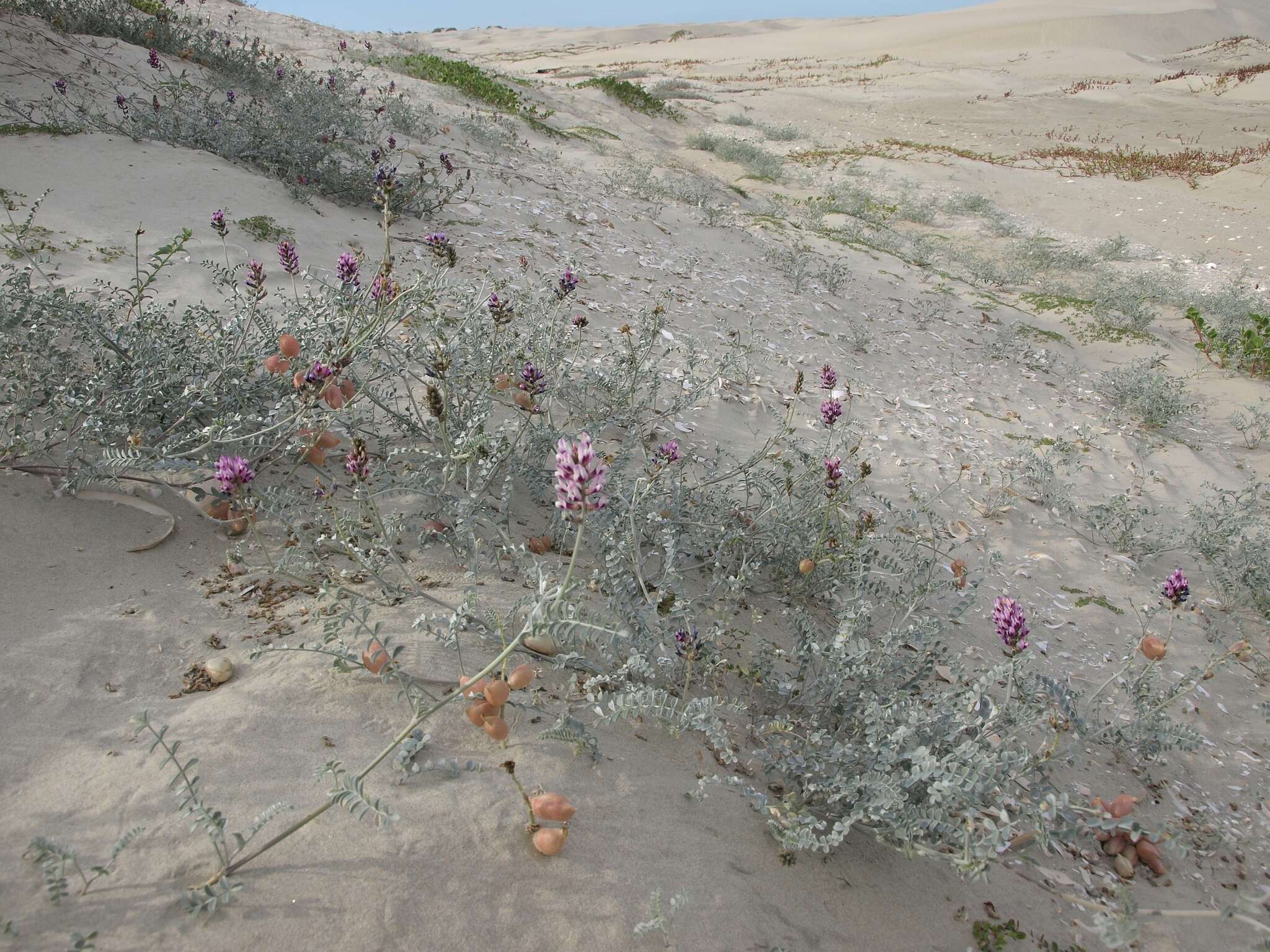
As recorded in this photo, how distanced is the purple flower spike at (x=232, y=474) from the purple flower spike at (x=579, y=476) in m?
1.13

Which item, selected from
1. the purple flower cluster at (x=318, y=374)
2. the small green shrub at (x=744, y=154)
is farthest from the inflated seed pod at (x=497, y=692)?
the small green shrub at (x=744, y=154)

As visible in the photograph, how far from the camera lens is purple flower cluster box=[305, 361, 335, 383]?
7.87 feet

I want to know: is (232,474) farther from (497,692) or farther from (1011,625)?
(1011,625)

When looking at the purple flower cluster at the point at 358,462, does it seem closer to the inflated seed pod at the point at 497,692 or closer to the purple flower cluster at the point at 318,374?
the purple flower cluster at the point at 318,374

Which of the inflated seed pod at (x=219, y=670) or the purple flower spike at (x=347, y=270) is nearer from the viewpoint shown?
the inflated seed pod at (x=219, y=670)

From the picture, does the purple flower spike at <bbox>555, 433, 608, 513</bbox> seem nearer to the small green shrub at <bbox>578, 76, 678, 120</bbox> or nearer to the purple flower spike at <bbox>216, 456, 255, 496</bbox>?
the purple flower spike at <bbox>216, 456, 255, 496</bbox>

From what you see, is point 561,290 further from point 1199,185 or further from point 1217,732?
point 1199,185

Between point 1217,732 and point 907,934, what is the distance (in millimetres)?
2278

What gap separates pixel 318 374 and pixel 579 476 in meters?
1.37

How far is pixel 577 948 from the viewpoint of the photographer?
1.49m

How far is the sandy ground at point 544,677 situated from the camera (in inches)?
58.7

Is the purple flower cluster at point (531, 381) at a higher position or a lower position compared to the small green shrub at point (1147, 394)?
higher

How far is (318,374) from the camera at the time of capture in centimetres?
240

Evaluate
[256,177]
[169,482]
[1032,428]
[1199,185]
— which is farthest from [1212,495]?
[1199,185]
